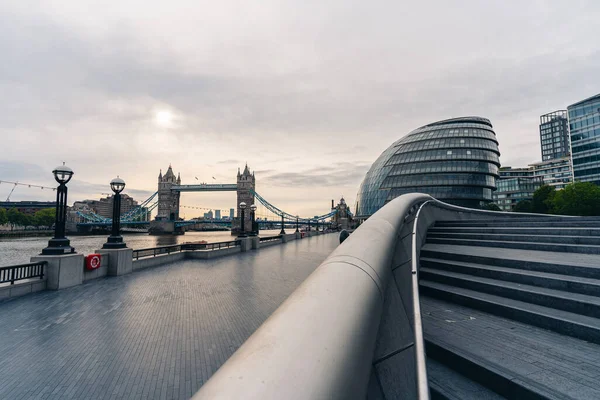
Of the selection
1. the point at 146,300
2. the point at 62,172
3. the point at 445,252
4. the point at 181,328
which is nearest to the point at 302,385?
the point at 181,328

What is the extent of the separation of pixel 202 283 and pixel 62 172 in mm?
5861

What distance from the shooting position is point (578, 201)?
4350cm

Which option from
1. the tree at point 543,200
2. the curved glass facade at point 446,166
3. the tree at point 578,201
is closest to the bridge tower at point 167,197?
the curved glass facade at point 446,166

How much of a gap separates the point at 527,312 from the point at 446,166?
50.5 m

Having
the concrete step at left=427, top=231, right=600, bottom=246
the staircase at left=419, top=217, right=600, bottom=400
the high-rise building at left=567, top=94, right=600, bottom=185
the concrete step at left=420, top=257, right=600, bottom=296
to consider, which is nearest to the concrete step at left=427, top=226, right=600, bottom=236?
the staircase at left=419, top=217, right=600, bottom=400

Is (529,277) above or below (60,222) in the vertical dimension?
below

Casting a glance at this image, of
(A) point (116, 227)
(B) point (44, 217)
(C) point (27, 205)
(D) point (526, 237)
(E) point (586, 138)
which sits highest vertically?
(E) point (586, 138)

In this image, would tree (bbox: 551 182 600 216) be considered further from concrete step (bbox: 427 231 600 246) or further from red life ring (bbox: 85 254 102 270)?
red life ring (bbox: 85 254 102 270)

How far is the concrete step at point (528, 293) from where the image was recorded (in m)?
3.49

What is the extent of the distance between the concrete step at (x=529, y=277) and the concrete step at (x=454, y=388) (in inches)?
90.8

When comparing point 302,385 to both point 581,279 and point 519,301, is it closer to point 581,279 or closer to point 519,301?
point 519,301

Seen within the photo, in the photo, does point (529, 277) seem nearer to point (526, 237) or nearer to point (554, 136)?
point (526, 237)

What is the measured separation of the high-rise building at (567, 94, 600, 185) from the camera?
205 feet

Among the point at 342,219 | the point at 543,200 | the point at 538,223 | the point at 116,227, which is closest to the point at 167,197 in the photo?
the point at 342,219
